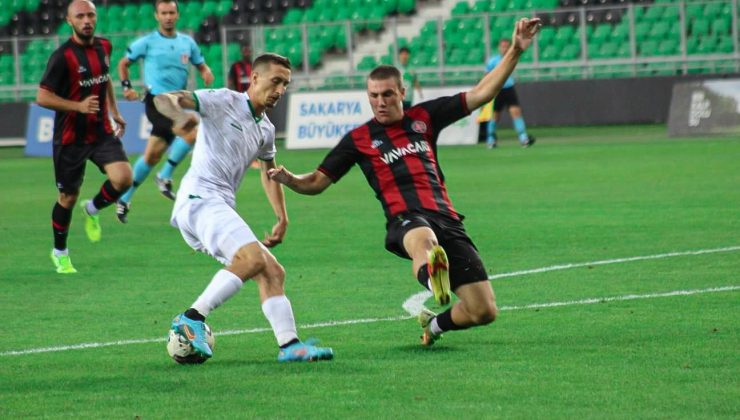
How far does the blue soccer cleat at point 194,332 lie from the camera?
711cm

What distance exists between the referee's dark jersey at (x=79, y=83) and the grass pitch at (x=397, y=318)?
1127 mm

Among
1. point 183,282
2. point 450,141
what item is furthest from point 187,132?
point 450,141

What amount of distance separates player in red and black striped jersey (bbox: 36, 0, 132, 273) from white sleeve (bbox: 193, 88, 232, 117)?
4.06 meters

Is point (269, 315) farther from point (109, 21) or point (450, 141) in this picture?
point (109, 21)

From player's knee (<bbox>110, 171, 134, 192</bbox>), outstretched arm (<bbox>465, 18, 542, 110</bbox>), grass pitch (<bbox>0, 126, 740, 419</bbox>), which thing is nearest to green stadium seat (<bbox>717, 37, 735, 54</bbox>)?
grass pitch (<bbox>0, 126, 740, 419</bbox>)

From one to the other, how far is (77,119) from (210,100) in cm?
463

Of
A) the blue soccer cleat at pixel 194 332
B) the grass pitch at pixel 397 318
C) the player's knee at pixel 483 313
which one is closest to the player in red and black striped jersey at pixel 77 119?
the grass pitch at pixel 397 318

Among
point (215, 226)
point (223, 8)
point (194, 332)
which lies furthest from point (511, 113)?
point (194, 332)

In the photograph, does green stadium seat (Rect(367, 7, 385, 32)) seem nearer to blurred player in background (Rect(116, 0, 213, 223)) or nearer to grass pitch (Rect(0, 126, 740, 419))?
blurred player in background (Rect(116, 0, 213, 223))

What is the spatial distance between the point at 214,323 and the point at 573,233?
514 cm

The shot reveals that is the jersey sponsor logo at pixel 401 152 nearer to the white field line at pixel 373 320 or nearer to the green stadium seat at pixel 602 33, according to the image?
the white field line at pixel 373 320

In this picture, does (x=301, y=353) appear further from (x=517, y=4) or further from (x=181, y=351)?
(x=517, y=4)

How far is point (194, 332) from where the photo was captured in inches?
281

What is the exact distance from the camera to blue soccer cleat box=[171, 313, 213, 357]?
7.11 metres
